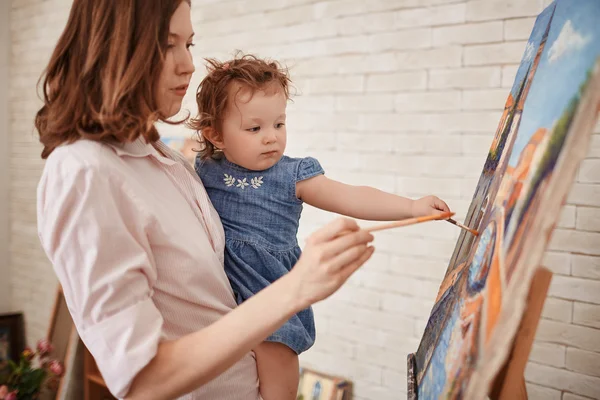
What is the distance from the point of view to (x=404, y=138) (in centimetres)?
238

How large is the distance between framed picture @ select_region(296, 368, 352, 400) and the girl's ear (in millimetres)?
1523

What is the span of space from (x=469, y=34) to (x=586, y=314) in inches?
40.8

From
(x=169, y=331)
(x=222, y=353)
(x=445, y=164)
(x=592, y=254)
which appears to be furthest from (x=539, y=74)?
(x=445, y=164)

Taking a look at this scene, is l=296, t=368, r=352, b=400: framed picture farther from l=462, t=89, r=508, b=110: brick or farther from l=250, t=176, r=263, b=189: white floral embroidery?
l=250, t=176, r=263, b=189: white floral embroidery

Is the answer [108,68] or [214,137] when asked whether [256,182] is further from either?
[108,68]

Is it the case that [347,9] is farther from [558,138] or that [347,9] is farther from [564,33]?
[558,138]

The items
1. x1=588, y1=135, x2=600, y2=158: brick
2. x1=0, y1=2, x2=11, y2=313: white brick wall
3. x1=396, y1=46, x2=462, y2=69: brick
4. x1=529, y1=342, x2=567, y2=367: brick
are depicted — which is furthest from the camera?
x1=0, y1=2, x2=11, y2=313: white brick wall

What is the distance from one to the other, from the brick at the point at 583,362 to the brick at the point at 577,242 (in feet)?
1.07

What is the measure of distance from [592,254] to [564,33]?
128cm

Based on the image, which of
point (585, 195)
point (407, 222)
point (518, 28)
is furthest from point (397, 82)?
point (407, 222)

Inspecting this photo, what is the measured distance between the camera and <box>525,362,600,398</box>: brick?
1.91 meters

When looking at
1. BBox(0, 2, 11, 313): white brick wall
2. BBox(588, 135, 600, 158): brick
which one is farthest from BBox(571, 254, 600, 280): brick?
BBox(0, 2, 11, 313): white brick wall

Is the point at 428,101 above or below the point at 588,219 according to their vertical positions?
above

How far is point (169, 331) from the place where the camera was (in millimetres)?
1059
